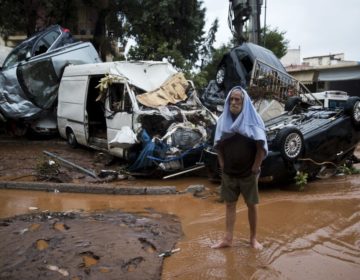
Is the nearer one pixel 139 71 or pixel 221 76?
pixel 139 71

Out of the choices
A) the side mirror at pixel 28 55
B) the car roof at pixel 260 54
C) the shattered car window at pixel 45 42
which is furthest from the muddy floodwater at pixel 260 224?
the shattered car window at pixel 45 42

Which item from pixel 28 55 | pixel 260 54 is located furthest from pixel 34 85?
pixel 260 54

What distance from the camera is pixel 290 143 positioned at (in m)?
7.46

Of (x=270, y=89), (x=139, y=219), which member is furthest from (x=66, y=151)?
(x=139, y=219)

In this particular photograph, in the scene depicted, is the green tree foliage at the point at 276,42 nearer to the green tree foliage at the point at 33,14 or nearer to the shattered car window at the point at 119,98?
the green tree foliage at the point at 33,14

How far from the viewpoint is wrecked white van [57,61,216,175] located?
29.1 feet

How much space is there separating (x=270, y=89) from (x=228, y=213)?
284 inches

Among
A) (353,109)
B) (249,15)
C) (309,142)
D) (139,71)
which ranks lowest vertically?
(309,142)

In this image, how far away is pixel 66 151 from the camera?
11.9 meters

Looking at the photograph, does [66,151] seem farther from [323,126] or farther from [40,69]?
[323,126]

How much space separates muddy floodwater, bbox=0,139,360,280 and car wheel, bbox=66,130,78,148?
2495 millimetres

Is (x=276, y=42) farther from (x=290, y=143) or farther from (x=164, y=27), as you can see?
(x=290, y=143)

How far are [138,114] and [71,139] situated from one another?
3.64m

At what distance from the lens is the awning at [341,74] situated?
2412 cm
